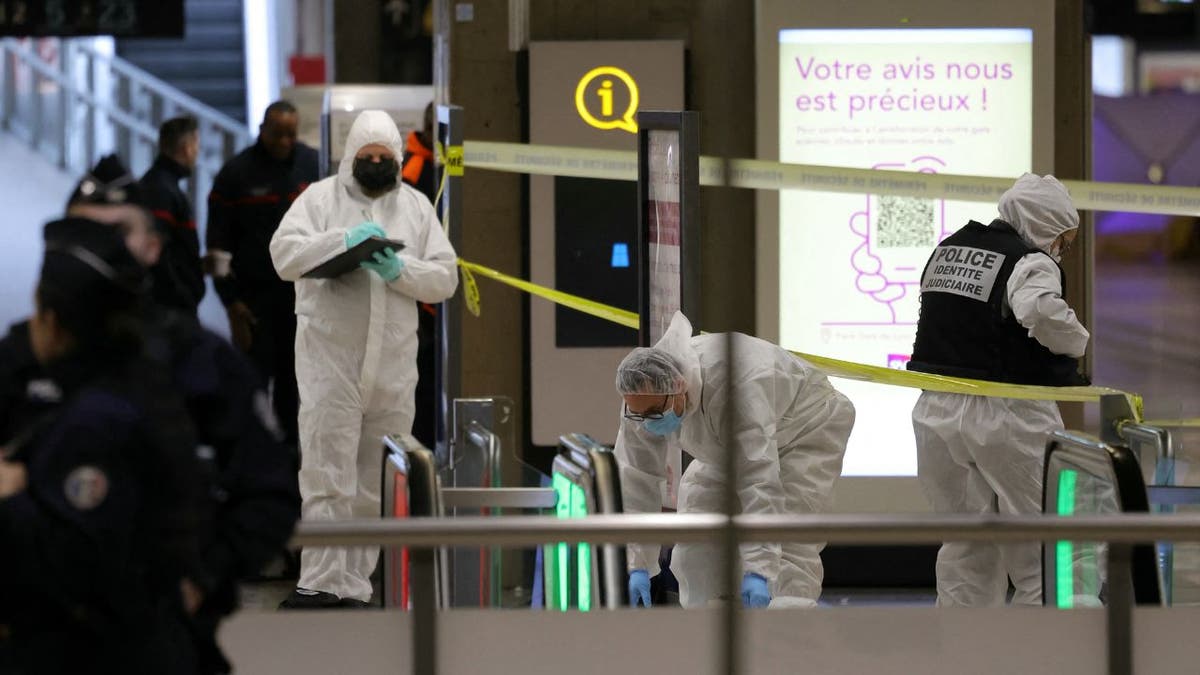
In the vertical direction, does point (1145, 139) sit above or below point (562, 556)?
above

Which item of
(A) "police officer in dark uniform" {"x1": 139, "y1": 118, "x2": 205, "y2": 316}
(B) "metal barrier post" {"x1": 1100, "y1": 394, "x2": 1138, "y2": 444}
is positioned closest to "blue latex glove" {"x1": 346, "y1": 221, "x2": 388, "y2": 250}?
(A) "police officer in dark uniform" {"x1": 139, "y1": 118, "x2": 205, "y2": 316}

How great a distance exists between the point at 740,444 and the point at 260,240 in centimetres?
311

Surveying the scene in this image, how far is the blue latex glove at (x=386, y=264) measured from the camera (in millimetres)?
6145

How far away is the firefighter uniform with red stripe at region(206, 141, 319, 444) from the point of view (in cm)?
745

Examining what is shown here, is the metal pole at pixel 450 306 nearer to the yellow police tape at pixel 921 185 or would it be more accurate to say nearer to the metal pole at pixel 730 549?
the yellow police tape at pixel 921 185

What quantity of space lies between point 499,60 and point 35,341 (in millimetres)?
5538

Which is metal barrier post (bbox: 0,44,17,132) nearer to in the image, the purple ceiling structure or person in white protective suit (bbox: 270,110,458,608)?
the purple ceiling structure

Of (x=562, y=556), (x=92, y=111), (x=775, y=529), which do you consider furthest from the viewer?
(x=92, y=111)

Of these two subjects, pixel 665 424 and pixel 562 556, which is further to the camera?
pixel 665 424

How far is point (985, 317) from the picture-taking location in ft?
18.0

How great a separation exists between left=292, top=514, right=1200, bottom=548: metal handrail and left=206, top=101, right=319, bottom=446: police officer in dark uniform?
4794 millimetres

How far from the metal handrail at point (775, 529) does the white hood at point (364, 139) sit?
382 centimetres

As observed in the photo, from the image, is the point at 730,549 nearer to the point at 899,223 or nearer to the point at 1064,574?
the point at 1064,574

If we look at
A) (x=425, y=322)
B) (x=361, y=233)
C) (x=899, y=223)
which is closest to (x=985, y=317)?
(x=899, y=223)
